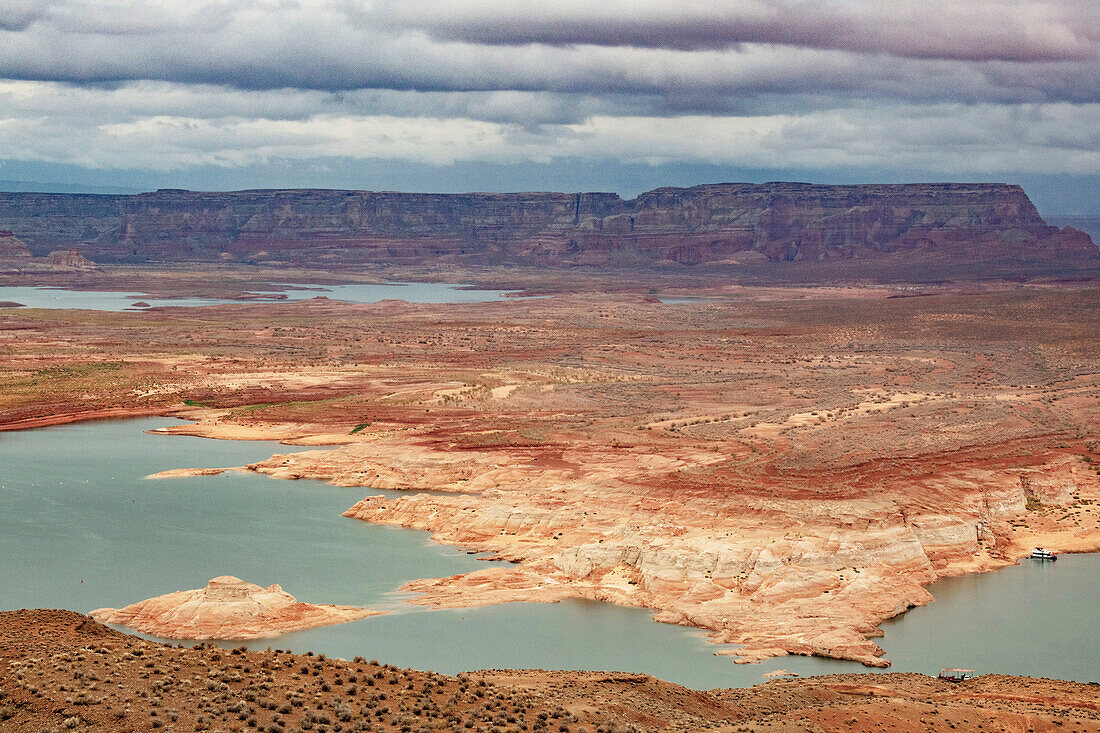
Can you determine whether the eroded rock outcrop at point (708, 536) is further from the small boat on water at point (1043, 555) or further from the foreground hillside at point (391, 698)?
→ the foreground hillside at point (391, 698)

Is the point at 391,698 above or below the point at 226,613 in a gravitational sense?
above

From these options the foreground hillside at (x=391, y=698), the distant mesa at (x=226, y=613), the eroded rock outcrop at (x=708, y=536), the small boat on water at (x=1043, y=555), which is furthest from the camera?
the small boat on water at (x=1043, y=555)

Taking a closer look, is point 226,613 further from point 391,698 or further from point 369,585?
point 391,698

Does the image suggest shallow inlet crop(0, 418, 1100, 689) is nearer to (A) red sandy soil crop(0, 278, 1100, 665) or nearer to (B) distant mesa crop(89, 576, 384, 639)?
(B) distant mesa crop(89, 576, 384, 639)

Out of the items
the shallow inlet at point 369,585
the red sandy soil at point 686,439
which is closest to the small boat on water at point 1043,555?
the shallow inlet at point 369,585

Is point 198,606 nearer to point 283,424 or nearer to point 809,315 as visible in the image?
point 283,424

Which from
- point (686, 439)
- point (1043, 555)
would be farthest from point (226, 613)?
point (686, 439)

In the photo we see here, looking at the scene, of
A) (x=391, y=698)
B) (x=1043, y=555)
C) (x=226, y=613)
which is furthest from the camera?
(x=1043, y=555)

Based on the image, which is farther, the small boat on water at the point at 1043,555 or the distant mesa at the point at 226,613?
the small boat on water at the point at 1043,555
